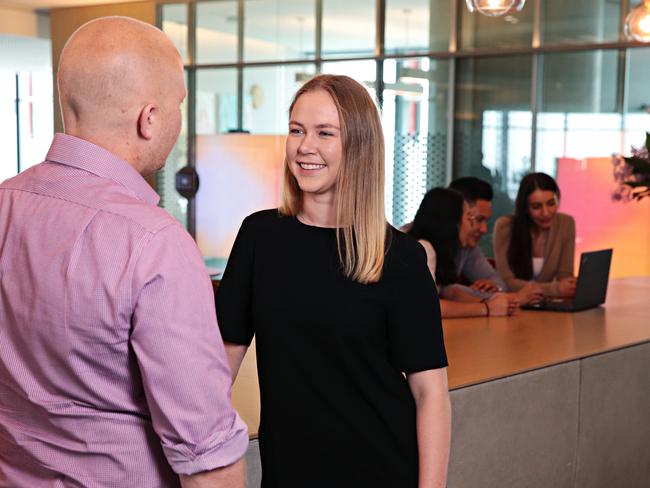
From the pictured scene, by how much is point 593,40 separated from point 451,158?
1.69 m

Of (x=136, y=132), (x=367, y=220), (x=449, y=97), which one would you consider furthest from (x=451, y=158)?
(x=136, y=132)

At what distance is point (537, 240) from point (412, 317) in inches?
145

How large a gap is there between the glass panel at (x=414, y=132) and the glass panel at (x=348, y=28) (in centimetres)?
48

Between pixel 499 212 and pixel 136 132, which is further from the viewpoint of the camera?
pixel 499 212

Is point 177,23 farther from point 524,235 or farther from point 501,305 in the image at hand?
point 501,305

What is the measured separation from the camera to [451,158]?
364 inches

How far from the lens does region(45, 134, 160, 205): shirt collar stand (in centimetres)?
140

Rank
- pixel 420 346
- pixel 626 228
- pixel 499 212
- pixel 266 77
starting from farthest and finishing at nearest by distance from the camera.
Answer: pixel 266 77 < pixel 499 212 < pixel 626 228 < pixel 420 346

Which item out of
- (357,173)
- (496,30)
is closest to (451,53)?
(496,30)

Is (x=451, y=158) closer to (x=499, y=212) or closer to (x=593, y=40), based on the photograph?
(x=499, y=212)

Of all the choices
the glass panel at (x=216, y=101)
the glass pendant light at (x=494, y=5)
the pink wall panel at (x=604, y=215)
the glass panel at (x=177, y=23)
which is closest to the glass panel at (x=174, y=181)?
the glass panel at (x=216, y=101)

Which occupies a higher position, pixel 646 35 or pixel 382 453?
pixel 646 35

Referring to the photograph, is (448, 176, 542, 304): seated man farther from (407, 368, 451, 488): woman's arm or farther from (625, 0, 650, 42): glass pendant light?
(407, 368, 451, 488): woman's arm

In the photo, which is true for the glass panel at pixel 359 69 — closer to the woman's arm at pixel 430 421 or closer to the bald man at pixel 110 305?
the woman's arm at pixel 430 421
